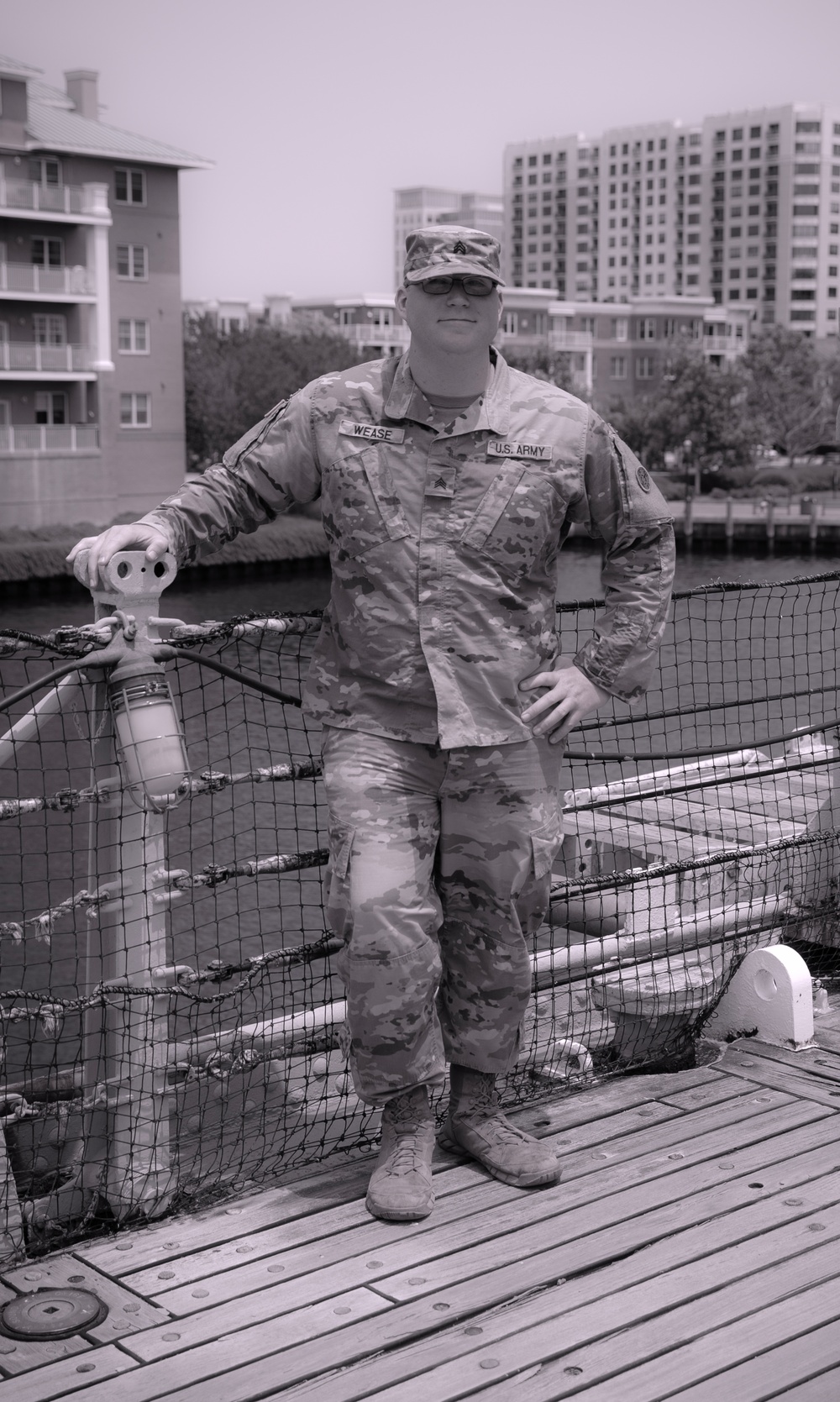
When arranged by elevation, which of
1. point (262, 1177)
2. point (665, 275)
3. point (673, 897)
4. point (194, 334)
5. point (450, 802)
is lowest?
point (673, 897)

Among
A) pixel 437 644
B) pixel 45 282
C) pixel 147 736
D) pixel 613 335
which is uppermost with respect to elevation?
pixel 613 335

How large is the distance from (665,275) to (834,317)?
1678cm

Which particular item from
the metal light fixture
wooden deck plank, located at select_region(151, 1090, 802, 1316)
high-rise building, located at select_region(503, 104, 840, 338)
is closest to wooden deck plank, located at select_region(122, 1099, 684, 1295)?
wooden deck plank, located at select_region(151, 1090, 802, 1316)

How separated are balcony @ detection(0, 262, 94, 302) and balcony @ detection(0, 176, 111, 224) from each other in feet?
4.52

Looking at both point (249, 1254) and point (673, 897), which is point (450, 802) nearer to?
point (249, 1254)

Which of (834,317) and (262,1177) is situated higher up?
(834,317)

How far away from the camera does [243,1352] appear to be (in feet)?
8.66

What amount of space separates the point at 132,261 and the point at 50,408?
567cm

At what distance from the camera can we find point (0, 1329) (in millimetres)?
2719

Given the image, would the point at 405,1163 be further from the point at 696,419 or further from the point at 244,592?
the point at 696,419

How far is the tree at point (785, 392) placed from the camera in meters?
82.5

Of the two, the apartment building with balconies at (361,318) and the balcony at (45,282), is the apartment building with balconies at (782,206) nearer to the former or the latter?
the apartment building with balconies at (361,318)

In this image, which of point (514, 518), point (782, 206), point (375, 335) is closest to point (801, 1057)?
point (514, 518)

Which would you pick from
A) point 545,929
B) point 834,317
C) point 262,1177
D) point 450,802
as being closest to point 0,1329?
point 262,1177
